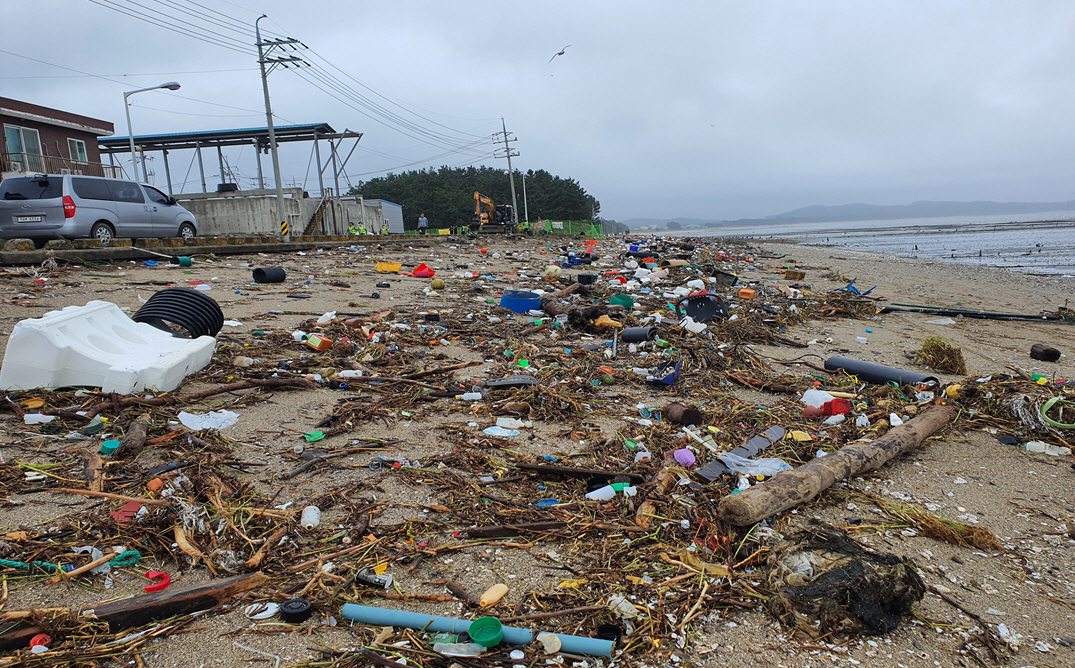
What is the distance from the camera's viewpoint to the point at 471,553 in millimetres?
2186

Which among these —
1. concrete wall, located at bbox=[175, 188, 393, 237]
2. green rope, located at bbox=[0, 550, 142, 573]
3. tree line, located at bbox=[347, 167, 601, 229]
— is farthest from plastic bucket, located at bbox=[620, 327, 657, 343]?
tree line, located at bbox=[347, 167, 601, 229]

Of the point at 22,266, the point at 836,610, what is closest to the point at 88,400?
the point at 836,610

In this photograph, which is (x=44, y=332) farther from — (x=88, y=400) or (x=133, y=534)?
(x=133, y=534)

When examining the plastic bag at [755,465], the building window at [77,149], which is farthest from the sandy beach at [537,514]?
the building window at [77,149]

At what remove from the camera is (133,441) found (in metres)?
2.78

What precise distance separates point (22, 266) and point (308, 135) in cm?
2061

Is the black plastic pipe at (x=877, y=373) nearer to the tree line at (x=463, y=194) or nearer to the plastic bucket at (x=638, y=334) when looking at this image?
the plastic bucket at (x=638, y=334)

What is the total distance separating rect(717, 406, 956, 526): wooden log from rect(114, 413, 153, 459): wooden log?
2786 millimetres

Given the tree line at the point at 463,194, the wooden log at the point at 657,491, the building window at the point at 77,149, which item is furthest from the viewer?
the tree line at the point at 463,194

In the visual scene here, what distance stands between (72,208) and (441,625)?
35.9 feet

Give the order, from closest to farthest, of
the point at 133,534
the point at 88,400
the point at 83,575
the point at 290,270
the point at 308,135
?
1. the point at 83,575
2. the point at 133,534
3. the point at 88,400
4. the point at 290,270
5. the point at 308,135

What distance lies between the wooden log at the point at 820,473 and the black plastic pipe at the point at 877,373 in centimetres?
87

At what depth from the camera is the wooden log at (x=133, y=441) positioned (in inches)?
108

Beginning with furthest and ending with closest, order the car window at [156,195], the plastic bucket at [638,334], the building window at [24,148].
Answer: the building window at [24,148] → the car window at [156,195] → the plastic bucket at [638,334]
